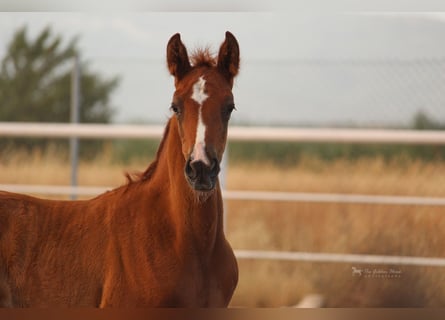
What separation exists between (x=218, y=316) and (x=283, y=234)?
63.1 inches

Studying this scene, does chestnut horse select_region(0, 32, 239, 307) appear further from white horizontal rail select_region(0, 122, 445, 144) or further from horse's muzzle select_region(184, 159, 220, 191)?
white horizontal rail select_region(0, 122, 445, 144)

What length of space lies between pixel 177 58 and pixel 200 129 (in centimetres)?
34

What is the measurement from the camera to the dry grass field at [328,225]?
3.61m

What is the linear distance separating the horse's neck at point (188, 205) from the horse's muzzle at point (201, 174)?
138mm

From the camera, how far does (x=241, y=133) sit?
3.51 m

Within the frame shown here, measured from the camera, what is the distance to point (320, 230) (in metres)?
4.13

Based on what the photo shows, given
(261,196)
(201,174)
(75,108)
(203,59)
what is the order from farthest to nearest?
(75,108)
(261,196)
(203,59)
(201,174)

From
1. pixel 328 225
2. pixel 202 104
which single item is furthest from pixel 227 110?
pixel 328 225

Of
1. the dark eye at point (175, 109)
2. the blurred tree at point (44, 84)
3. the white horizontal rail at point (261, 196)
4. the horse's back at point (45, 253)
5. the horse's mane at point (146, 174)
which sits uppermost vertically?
the blurred tree at point (44, 84)

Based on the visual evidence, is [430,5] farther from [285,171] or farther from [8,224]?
[8,224]

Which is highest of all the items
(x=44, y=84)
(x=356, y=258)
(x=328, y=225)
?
(x=44, y=84)

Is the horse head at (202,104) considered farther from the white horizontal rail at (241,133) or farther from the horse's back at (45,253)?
the white horizontal rail at (241,133)

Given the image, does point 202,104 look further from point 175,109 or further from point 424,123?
point 424,123

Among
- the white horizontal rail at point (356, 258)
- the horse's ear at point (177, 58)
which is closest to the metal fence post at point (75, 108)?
the white horizontal rail at point (356, 258)
